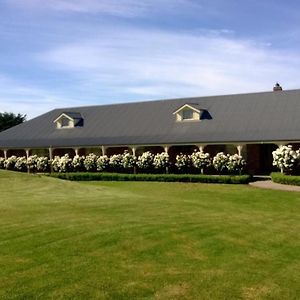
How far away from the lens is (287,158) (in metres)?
31.7

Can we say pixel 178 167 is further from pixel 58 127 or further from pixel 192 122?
pixel 58 127

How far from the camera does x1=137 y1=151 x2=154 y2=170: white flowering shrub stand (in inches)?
1518

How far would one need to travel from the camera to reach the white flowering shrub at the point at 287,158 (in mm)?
31688

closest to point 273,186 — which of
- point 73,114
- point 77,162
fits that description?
point 77,162

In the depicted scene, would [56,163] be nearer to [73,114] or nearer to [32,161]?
[32,161]

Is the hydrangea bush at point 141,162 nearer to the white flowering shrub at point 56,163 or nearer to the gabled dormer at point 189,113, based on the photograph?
the white flowering shrub at point 56,163

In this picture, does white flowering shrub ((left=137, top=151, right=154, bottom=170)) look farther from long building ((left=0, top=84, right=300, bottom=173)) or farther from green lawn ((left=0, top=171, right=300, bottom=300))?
green lawn ((left=0, top=171, right=300, bottom=300))

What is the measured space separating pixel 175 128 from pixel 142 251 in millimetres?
30836

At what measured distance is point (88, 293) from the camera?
8.17 metres

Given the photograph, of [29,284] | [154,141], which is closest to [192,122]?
[154,141]

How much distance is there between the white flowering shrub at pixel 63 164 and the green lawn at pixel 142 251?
24.2 metres

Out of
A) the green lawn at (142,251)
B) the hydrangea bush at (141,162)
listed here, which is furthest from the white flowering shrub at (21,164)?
the green lawn at (142,251)

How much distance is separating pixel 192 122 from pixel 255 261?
3123 centimetres

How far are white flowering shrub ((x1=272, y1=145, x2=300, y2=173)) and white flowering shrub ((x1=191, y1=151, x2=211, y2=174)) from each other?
5.55 meters
